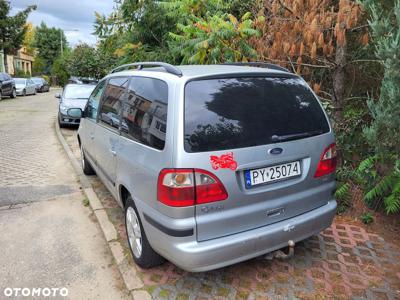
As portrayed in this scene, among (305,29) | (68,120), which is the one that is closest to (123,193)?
(305,29)

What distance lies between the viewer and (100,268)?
3309mm

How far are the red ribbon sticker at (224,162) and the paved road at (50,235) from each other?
56.0 inches

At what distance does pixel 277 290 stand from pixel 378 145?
74.5 inches

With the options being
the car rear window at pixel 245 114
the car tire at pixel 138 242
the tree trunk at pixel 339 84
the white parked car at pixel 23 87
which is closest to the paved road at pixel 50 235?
the car tire at pixel 138 242

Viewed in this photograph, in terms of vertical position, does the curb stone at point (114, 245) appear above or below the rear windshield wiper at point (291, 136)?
below

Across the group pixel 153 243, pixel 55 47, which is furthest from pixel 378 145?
pixel 55 47

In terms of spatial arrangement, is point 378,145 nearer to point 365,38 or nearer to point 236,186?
point 365,38

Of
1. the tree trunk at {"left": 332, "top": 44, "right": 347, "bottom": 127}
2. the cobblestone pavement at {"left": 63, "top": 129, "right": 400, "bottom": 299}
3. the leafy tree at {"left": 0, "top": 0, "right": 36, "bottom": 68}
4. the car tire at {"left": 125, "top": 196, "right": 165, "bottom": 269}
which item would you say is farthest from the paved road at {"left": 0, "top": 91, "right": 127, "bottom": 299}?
the leafy tree at {"left": 0, "top": 0, "right": 36, "bottom": 68}

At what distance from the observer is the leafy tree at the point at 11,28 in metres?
27.6

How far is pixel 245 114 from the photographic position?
2.67m

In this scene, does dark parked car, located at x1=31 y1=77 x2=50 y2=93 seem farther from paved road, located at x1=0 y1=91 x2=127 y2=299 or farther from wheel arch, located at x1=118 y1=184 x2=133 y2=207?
wheel arch, located at x1=118 y1=184 x2=133 y2=207

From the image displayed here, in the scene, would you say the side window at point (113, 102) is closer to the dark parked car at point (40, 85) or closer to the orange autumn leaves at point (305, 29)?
the orange autumn leaves at point (305, 29)

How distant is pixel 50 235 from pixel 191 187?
2379mm

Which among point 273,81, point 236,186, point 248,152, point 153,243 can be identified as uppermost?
point 273,81
